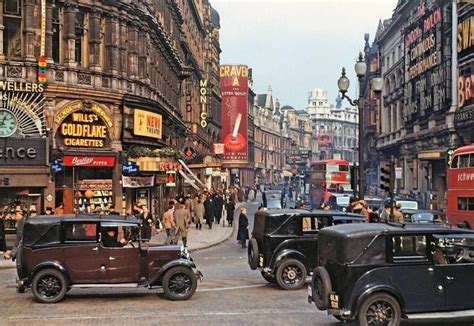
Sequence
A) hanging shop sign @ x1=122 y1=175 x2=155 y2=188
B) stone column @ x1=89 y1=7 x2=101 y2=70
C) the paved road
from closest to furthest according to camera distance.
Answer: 1. the paved road
2. stone column @ x1=89 y1=7 x2=101 y2=70
3. hanging shop sign @ x1=122 y1=175 x2=155 y2=188

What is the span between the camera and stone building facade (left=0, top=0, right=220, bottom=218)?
2653 centimetres

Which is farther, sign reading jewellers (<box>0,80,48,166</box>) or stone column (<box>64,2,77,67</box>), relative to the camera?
stone column (<box>64,2,77,67</box>)

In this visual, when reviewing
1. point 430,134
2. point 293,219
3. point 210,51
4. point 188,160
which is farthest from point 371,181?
point 293,219

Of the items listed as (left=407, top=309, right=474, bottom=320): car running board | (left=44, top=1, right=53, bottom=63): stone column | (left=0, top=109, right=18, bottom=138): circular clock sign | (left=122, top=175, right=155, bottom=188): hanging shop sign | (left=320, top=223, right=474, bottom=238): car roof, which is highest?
(left=44, top=1, right=53, bottom=63): stone column

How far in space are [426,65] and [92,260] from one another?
45443 millimetres

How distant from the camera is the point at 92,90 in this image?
2866 centimetres

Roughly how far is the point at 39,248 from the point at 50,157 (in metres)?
13.2

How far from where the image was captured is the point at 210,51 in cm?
8425

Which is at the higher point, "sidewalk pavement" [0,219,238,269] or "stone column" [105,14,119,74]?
"stone column" [105,14,119,74]

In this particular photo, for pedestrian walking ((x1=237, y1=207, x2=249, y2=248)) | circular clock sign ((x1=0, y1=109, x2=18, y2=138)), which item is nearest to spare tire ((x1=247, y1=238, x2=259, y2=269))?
pedestrian walking ((x1=237, y1=207, x2=249, y2=248))

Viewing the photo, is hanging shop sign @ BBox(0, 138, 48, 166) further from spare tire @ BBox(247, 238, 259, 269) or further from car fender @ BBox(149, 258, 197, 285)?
car fender @ BBox(149, 258, 197, 285)

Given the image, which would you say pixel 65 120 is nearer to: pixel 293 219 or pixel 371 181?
pixel 293 219

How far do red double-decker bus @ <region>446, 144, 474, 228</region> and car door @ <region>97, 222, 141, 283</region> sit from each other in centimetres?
1431

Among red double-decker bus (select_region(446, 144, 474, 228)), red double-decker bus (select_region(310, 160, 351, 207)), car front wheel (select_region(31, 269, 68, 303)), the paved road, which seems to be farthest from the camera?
red double-decker bus (select_region(310, 160, 351, 207))
